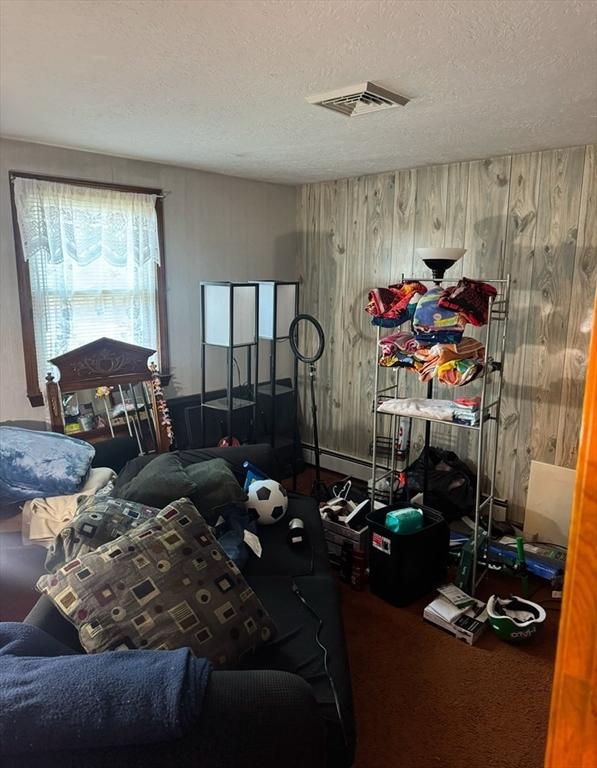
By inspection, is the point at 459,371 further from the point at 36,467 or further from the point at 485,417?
the point at 36,467

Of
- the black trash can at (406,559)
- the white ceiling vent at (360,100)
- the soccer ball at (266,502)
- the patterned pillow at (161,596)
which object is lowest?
the black trash can at (406,559)

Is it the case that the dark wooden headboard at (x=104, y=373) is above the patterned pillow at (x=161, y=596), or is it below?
above

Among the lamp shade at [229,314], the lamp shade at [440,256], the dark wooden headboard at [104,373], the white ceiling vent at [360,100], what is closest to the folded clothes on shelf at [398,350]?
the lamp shade at [440,256]

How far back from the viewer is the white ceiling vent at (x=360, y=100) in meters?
1.98

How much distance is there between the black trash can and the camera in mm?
2678

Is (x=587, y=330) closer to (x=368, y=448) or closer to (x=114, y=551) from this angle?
(x=368, y=448)

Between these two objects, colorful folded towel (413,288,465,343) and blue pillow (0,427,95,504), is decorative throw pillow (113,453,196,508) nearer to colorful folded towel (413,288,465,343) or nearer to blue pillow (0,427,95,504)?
blue pillow (0,427,95,504)

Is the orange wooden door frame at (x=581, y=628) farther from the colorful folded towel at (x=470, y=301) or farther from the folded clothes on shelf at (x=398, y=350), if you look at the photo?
the folded clothes on shelf at (x=398, y=350)

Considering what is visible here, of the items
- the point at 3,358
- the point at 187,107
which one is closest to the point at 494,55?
the point at 187,107

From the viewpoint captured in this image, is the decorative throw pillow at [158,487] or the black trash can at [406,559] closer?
the decorative throw pillow at [158,487]

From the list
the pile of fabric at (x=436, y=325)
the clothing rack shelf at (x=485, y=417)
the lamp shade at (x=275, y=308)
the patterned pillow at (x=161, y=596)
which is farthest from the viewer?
the lamp shade at (x=275, y=308)

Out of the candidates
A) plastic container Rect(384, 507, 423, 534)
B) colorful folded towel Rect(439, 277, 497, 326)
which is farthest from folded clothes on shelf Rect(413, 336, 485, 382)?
plastic container Rect(384, 507, 423, 534)

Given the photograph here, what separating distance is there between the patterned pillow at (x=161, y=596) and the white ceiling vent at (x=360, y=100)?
1633 millimetres

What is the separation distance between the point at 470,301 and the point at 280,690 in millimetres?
1989
